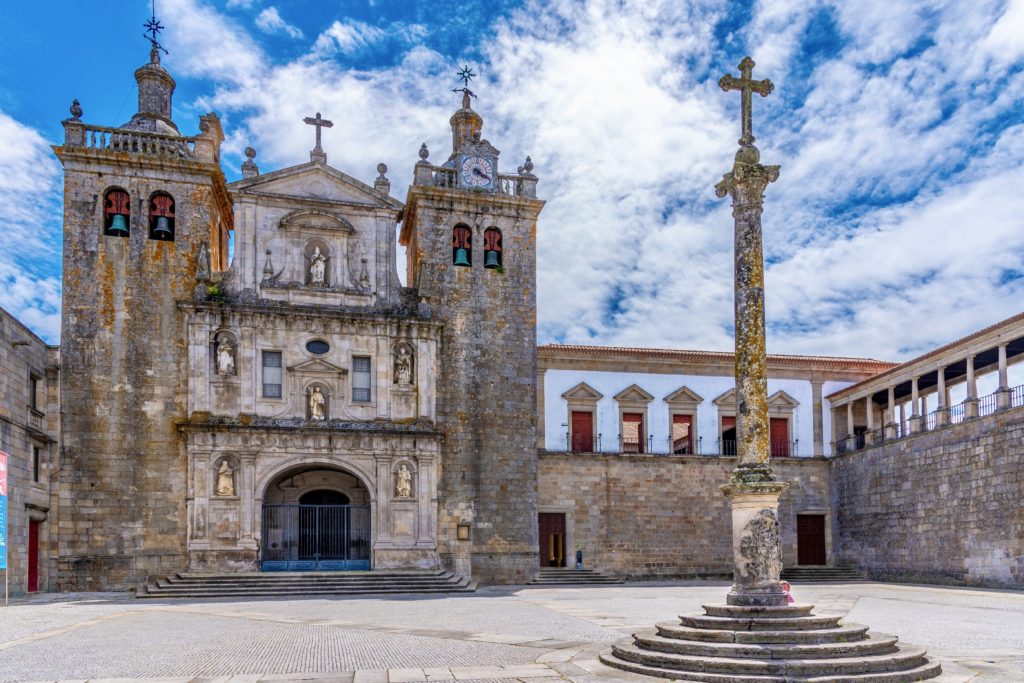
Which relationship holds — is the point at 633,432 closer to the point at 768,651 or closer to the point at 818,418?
the point at 818,418

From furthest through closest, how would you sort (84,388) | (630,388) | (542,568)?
(630,388), (542,568), (84,388)

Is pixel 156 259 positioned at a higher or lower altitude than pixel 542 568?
higher

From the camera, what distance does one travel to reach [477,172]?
28531 millimetres

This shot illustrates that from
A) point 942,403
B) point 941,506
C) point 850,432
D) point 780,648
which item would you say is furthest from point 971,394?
point 780,648

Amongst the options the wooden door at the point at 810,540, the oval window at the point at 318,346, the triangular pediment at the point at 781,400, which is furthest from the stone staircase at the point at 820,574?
the oval window at the point at 318,346

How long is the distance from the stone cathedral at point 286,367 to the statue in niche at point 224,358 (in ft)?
0.26

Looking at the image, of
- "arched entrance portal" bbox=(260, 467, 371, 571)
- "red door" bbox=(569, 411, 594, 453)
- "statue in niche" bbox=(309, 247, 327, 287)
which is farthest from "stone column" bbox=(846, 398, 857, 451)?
"statue in niche" bbox=(309, 247, 327, 287)

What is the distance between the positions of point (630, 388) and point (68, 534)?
17.3 meters

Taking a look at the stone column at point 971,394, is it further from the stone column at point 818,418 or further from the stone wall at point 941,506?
the stone column at point 818,418

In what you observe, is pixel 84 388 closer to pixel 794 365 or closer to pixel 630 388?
pixel 630 388

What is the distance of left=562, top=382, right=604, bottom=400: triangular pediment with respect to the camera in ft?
101

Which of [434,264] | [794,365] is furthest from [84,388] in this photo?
[794,365]

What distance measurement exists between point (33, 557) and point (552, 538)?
14462 mm

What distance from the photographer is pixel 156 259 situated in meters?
25.4
